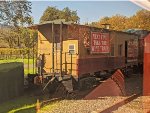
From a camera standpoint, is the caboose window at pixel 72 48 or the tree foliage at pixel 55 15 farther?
the tree foliage at pixel 55 15

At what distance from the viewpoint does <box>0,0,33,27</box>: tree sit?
19.1 meters

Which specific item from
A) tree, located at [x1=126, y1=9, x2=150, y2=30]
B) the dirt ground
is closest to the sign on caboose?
tree, located at [x1=126, y1=9, x2=150, y2=30]

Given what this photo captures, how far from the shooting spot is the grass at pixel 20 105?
913 cm

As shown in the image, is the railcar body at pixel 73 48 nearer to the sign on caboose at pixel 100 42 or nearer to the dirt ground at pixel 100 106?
the sign on caboose at pixel 100 42

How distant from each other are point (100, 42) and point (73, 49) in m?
2.35

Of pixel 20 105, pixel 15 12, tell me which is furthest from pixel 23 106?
pixel 15 12

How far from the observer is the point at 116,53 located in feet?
60.1

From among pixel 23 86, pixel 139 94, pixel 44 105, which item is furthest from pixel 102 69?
pixel 44 105

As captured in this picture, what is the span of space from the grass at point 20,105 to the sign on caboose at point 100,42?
4.62m

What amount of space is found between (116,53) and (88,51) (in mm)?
4588

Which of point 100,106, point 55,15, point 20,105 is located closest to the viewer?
point 100,106

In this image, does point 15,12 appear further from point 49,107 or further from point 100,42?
point 49,107

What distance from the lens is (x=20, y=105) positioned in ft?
33.1

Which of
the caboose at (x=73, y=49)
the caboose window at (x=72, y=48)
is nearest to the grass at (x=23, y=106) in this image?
the caboose at (x=73, y=49)
